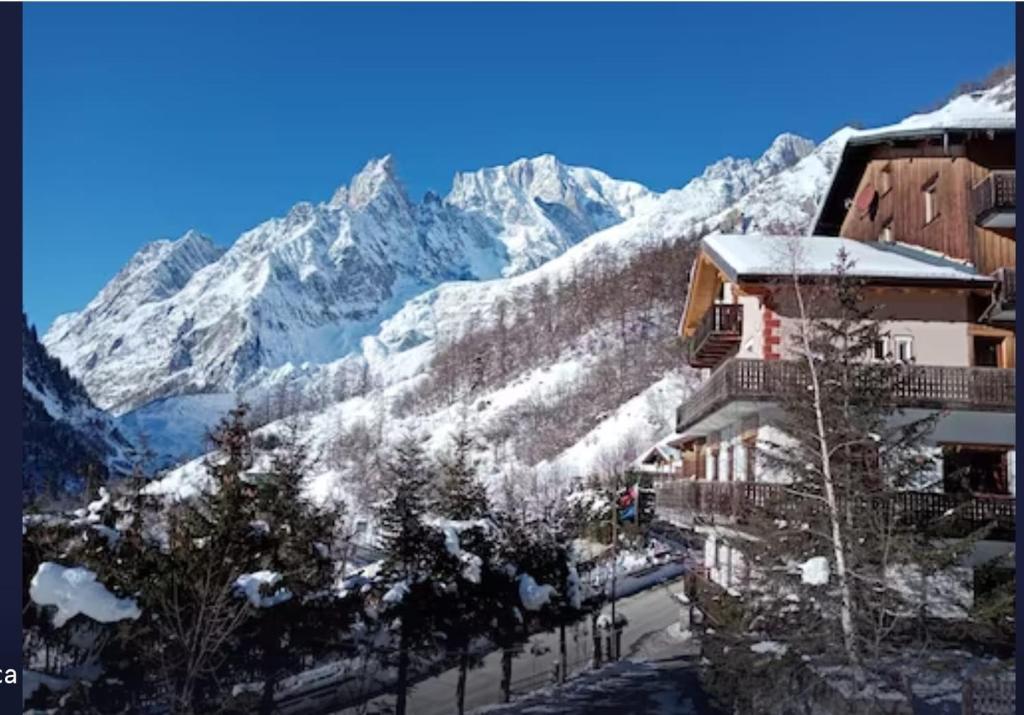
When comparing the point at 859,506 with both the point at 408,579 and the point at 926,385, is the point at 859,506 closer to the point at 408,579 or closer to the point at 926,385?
the point at 926,385

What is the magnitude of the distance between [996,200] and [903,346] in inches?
125

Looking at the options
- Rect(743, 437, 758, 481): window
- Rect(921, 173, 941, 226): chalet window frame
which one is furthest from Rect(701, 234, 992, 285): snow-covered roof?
Rect(743, 437, 758, 481): window

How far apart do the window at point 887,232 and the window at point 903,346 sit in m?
4.04

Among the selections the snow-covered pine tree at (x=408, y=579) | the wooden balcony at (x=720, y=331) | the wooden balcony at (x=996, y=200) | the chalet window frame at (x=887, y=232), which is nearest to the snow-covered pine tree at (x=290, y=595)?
the snow-covered pine tree at (x=408, y=579)

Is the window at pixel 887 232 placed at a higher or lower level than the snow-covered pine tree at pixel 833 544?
higher

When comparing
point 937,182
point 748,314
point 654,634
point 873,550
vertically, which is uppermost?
point 937,182

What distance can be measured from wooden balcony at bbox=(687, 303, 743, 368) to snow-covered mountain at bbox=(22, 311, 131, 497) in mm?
118168

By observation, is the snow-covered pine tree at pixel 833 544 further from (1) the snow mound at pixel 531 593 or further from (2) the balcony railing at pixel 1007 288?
(2) the balcony railing at pixel 1007 288

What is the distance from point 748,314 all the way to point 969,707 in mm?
9949

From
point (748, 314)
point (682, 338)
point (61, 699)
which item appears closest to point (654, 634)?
point (682, 338)

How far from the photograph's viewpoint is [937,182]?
20250mm

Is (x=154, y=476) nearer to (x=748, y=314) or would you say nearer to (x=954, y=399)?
(x=748, y=314)

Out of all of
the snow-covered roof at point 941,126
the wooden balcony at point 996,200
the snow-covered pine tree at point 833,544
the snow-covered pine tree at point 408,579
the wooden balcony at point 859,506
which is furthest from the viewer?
the snow-covered roof at point 941,126

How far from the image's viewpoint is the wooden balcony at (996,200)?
59.4 ft
